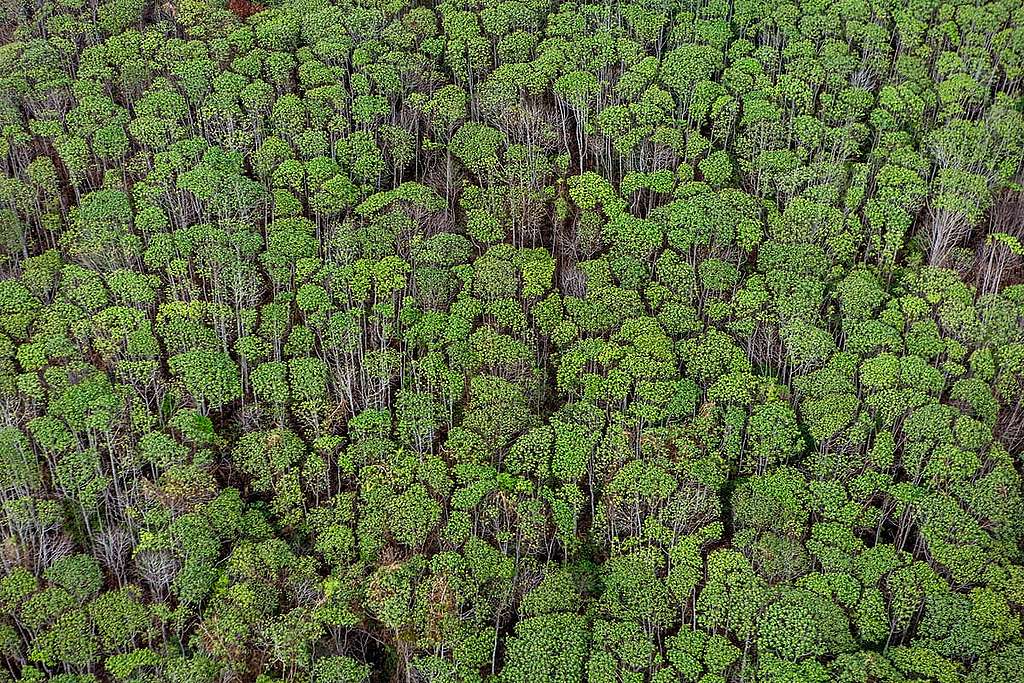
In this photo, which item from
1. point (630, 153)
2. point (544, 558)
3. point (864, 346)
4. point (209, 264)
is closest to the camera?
point (544, 558)

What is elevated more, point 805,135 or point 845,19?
point 845,19

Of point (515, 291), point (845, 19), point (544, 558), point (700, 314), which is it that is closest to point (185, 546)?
point (544, 558)

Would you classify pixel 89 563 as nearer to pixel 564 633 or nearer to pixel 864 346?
pixel 564 633

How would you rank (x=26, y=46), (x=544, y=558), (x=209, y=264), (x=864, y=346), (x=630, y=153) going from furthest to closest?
(x=26, y=46), (x=630, y=153), (x=209, y=264), (x=864, y=346), (x=544, y=558)

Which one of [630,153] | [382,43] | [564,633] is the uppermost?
[382,43]

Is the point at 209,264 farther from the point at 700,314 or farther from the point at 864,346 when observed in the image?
the point at 864,346

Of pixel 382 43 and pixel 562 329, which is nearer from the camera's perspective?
pixel 562 329
